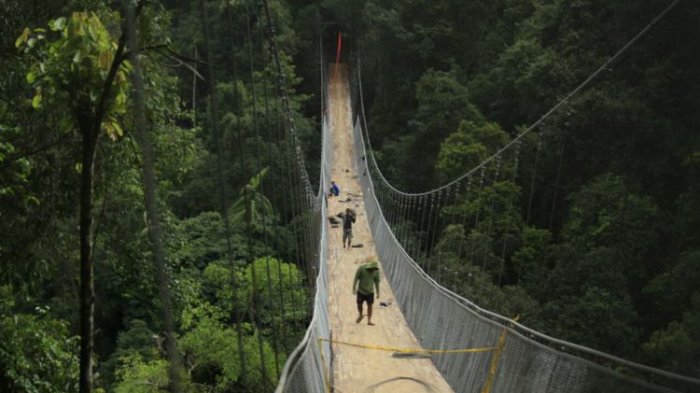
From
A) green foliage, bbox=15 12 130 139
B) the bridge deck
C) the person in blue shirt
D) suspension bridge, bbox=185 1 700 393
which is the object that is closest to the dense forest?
green foliage, bbox=15 12 130 139

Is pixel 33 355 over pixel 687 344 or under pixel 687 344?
under

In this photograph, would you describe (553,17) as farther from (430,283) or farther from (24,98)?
(24,98)

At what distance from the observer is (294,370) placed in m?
2.96

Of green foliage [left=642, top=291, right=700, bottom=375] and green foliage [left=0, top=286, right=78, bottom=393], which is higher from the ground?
green foliage [left=642, top=291, right=700, bottom=375]

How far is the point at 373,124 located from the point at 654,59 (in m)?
14.4

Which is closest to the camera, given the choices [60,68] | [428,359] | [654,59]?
[60,68]

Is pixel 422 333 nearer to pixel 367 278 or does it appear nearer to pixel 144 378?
pixel 367 278

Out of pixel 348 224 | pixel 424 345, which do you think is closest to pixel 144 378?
pixel 348 224

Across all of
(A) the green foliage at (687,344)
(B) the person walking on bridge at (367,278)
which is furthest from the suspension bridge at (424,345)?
(B) the person walking on bridge at (367,278)

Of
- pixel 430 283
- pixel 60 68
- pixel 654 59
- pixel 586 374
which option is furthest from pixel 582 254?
pixel 60 68

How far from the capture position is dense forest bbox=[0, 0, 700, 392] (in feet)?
10.9

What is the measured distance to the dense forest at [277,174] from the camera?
3.32 metres

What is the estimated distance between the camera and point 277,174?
16125 mm

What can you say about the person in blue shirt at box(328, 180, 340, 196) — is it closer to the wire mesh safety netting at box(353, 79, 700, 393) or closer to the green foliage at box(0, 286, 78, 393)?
the wire mesh safety netting at box(353, 79, 700, 393)
